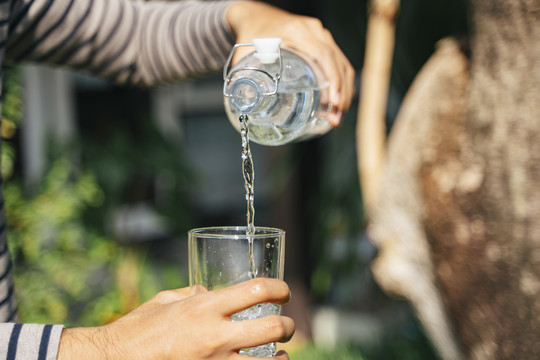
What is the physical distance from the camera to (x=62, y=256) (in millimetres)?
3307

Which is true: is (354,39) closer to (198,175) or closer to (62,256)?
(198,175)

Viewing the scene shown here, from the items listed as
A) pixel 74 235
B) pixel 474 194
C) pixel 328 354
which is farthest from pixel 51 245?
pixel 474 194

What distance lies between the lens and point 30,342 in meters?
0.91

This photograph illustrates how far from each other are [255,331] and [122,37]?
1079 mm

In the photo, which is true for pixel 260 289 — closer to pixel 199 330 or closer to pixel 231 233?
pixel 199 330

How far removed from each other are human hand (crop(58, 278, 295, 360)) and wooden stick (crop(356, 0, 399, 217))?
77.0 inches

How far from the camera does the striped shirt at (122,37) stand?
4.90 ft

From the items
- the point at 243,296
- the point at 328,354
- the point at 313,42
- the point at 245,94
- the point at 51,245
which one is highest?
the point at 313,42

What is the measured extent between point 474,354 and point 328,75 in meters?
1.18

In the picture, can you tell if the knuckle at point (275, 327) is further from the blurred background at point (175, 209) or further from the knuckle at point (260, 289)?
the blurred background at point (175, 209)

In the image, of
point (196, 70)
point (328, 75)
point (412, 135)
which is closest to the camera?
point (328, 75)

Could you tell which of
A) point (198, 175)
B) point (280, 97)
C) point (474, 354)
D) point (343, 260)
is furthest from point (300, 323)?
point (280, 97)

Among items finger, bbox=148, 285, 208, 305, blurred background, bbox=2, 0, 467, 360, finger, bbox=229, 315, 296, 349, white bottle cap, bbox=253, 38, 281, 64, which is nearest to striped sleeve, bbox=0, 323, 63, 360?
finger, bbox=148, 285, 208, 305

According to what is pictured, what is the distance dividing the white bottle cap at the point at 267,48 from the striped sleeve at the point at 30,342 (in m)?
0.58
